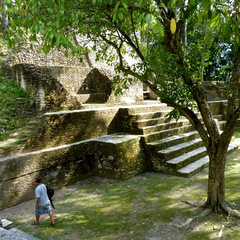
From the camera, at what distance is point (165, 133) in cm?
754

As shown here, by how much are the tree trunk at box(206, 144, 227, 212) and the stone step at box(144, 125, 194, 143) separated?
8.97 ft

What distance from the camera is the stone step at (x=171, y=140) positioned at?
668 cm

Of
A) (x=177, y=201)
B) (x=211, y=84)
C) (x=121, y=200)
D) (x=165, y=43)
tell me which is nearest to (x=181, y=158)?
(x=177, y=201)

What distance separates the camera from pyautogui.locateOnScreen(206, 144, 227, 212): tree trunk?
414 centimetres

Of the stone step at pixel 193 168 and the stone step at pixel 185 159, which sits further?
the stone step at pixel 185 159

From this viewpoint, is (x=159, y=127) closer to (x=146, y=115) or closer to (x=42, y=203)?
(x=146, y=115)

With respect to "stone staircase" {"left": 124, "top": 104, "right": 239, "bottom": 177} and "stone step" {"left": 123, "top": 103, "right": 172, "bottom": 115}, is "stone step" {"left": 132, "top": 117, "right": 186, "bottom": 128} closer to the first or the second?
"stone staircase" {"left": 124, "top": 104, "right": 239, "bottom": 177}

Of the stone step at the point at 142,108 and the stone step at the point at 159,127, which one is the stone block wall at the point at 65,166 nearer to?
the stone step at the point at 159,127

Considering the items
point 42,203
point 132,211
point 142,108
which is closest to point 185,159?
point 142,108

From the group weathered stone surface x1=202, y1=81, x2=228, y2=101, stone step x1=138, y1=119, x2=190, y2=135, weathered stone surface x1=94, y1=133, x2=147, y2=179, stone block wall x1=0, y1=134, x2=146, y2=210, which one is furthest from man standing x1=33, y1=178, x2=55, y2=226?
weathered stone surface x1=202, y1=81, x2=228, y2=101

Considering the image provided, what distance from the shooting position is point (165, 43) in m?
4.32

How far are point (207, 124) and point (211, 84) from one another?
11.7 m

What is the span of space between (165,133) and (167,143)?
0.57m

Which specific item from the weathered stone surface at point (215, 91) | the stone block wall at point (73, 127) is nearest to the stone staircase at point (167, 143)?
the stone block wall at point (73, 127)
